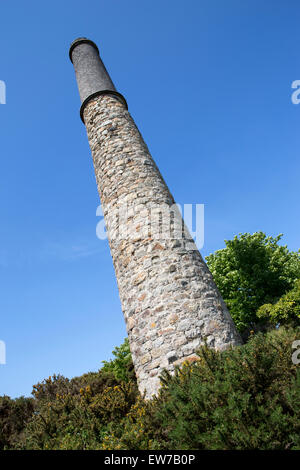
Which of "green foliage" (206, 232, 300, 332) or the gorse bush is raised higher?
"green foliage" (206, 232, 300, 332)

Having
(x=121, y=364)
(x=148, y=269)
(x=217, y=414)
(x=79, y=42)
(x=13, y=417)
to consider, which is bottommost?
(x=217, y=414)

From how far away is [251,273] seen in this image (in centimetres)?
1638

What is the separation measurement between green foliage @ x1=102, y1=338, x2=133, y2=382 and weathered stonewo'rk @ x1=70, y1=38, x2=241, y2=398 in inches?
169

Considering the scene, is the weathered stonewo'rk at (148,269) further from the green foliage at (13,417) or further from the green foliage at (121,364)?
the green foliage at (121,364)

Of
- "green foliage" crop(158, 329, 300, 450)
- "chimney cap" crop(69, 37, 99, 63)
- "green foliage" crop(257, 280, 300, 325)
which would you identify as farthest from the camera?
"chimney cap" crop(69, 37, 99, 63)

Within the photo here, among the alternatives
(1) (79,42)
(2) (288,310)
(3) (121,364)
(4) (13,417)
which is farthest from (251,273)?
(1) (79,42)

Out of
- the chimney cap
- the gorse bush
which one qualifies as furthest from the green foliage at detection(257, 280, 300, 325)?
the chimney cap

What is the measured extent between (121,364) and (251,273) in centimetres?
908

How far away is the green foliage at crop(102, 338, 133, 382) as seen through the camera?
33.8ft

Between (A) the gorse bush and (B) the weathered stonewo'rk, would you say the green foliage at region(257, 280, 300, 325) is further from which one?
(A) the gorse bush

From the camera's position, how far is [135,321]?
668cm

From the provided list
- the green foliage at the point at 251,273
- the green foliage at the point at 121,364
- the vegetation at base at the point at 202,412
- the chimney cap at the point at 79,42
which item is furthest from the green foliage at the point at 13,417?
the chimney cap at the point at 79,42

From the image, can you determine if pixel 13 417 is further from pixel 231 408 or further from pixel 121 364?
pixel 231 408

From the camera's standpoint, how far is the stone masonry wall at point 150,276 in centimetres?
596
